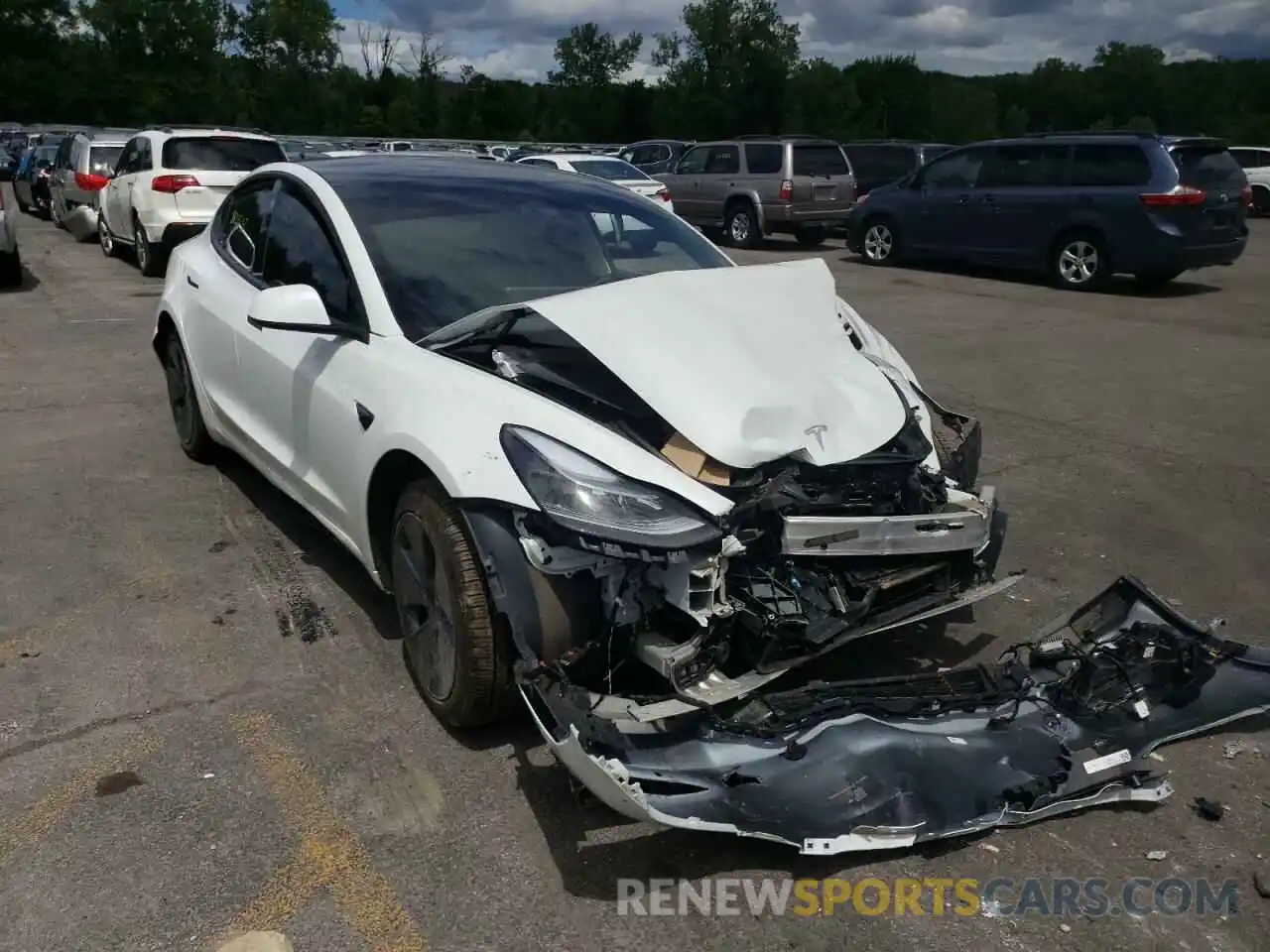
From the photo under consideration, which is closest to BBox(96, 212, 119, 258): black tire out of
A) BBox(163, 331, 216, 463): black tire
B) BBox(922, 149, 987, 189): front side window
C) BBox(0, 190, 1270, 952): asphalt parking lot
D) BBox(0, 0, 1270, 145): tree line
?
BBox(0, 190, 1270, 952): asphalt parking lot

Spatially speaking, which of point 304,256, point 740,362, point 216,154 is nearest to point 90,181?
point 216,154

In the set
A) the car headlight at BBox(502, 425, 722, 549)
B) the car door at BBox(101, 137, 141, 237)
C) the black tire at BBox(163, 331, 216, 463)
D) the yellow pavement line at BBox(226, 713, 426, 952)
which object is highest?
the car door at BBox(101, 137, 141, 237)

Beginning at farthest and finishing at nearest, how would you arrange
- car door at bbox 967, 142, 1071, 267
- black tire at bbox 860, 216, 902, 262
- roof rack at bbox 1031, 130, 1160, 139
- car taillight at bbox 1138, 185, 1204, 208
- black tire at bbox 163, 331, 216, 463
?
1. black tire at bbox 860, 216, 902, 262
2. car door at bbox 967, 142, 1071, 267
3. roof rack at bbox 1031, 130, 1160, 139
4. car taillight at bbox 1138, 185, 1204, 208
5. black tire at bbox 163, 331, 216, 463

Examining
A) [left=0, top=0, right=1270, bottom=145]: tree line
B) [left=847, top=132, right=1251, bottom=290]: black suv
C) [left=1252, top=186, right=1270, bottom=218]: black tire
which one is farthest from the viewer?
[left=0, top=0, right=1270, bottom=145]: tree line

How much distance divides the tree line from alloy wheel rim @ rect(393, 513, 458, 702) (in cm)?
5890

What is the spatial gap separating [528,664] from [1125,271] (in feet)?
40.7

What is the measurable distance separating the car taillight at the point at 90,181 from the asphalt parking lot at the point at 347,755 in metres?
13.1

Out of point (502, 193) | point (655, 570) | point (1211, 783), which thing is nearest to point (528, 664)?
point (655, 570)

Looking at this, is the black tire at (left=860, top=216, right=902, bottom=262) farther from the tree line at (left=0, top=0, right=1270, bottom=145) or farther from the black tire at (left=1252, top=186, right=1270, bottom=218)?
the tree line at (left=0, top=0, right=1270, bottom=145)

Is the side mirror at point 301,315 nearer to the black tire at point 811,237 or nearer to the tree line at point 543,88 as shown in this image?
the black tire at point 811,237

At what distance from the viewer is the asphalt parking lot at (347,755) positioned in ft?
8.69

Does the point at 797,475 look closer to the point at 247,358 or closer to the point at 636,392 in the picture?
the point at 636,392

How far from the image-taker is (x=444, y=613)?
329 cm

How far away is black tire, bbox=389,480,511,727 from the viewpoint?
3.13 metres
